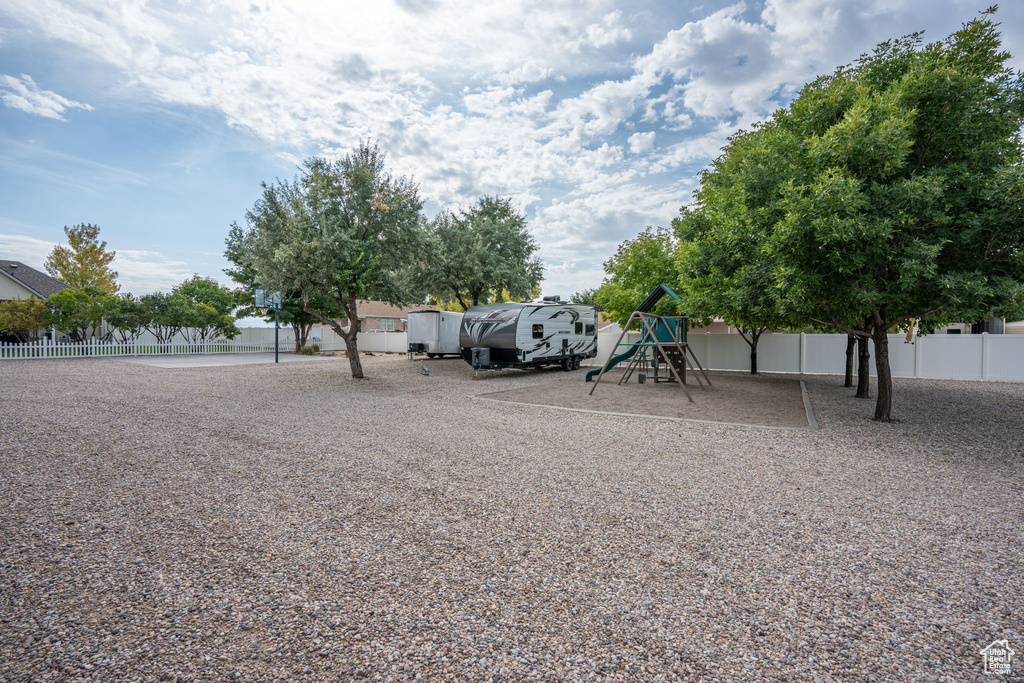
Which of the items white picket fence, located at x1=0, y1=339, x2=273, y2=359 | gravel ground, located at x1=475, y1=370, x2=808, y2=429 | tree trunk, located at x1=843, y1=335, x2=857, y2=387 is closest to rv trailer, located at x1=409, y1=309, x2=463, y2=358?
gravel ground, located at x1=475, y1=370, x2=808, y2=429

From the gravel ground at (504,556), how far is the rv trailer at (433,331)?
1488cm

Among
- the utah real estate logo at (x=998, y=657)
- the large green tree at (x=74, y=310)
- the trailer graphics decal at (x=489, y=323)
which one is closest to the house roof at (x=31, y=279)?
the large green tree at (x=74, y=310)

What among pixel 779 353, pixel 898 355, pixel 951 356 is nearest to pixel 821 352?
pixel 779 353

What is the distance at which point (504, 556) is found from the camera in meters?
3.41

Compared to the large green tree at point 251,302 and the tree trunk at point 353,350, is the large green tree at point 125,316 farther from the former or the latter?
the tree trunk at point 353,350

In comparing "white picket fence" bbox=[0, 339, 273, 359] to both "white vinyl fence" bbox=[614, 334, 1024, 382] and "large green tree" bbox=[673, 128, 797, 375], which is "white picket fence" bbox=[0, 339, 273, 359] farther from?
"white vinyl fence" bbox=[614, 334, 1024, 382]

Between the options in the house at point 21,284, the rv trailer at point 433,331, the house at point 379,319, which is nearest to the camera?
the rv trailer at point 433,331

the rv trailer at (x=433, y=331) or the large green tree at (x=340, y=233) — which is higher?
the large green tree at (x=340, y=233)

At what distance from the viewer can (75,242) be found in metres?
35.5

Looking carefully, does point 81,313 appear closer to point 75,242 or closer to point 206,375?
point 206,375

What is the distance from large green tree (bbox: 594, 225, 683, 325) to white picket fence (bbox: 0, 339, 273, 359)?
24.6 meters

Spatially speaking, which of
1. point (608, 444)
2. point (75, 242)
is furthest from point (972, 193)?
point (75, 242)

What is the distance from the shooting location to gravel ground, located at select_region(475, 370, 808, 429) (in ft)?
30.1

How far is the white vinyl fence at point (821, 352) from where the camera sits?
15.9 meters
